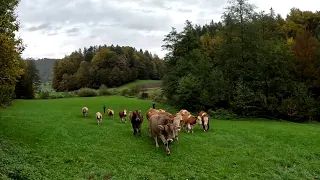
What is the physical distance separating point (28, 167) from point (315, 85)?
35988mm

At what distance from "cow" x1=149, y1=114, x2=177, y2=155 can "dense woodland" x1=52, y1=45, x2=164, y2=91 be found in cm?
8285

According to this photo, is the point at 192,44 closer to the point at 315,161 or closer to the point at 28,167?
the point at 315,161

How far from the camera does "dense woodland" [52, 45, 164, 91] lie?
103m

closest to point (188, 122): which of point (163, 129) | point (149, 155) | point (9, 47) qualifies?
point (163, 129)

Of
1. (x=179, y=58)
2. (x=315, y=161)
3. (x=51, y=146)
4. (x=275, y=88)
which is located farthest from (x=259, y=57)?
(x=51, y=146)

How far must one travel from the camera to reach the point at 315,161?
1988cm

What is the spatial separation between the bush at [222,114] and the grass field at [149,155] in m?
13.6

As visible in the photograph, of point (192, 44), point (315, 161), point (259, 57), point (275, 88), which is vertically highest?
point (192, 44)

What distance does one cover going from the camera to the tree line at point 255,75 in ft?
130

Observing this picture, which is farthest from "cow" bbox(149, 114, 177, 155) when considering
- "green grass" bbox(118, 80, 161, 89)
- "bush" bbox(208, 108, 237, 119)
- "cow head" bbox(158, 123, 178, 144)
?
"green grass" bbox(118, 80, 161, 89)

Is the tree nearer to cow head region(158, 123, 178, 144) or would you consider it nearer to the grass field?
the grass field

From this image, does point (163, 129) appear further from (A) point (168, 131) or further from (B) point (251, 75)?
(B) point (251, 75)

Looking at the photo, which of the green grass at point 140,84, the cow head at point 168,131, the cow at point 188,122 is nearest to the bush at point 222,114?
the cow at point 188,122

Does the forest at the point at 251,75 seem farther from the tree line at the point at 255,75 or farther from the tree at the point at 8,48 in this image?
the tree at the point at 8,48
